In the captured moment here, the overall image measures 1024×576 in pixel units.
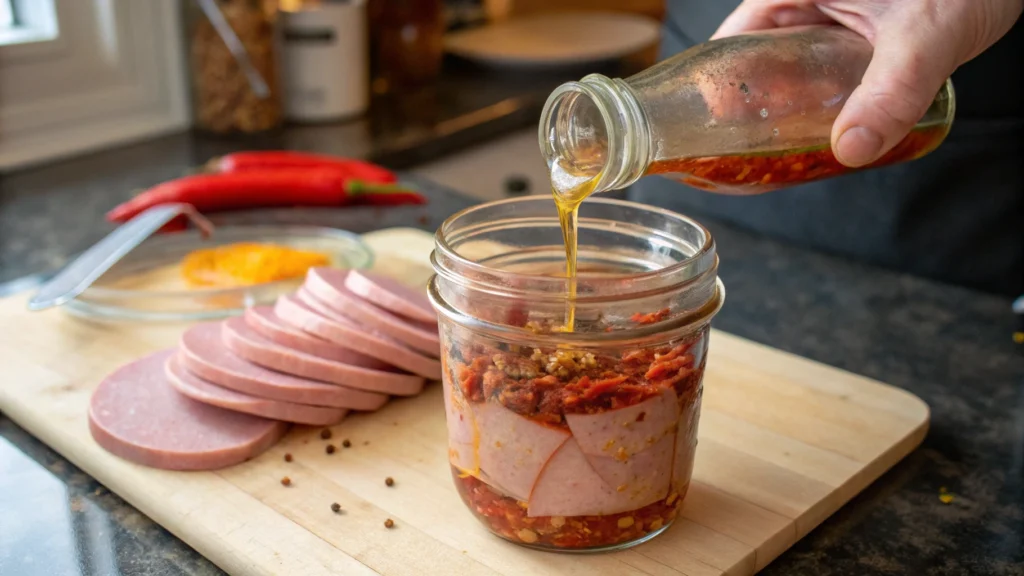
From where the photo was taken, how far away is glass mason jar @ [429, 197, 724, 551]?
973mm

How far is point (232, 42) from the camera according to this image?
247 centimetres

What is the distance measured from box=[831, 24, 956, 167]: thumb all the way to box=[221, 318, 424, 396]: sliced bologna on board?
2.00 ft

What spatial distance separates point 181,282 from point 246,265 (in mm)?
120

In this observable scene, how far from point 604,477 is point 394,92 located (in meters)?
2.36

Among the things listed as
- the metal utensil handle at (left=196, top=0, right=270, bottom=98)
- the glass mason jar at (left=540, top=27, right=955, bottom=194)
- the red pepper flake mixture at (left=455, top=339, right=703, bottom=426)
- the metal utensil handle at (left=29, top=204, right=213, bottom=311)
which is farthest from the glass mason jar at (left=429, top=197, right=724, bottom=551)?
the metal utensil handle at (left=196, top=0, right=270, bottom=98)

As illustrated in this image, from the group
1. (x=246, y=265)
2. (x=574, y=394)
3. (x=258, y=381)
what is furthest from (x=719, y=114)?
(x=246, y=265)

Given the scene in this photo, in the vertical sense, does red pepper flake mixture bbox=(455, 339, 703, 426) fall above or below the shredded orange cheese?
above

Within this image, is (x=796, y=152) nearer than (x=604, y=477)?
No

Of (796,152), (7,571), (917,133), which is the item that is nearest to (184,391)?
(7,571)

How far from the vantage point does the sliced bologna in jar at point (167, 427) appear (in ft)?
3.94

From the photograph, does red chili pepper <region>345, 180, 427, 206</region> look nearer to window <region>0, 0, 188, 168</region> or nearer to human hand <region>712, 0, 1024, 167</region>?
window <region>0, 0, 188, 168</region>

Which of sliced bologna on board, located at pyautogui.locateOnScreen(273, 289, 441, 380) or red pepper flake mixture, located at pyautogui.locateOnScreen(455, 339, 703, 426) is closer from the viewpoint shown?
red pepper flake mixture, located at pyautogui.locateOnScreen(455, 339, 703, 426)

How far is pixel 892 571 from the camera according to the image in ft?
3.51

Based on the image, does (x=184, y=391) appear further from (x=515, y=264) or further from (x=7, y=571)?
(x=515, y=264)
